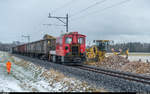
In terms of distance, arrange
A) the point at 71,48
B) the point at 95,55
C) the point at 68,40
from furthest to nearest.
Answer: the point at 95,55 < the point at 68,40 < the point at 71,48

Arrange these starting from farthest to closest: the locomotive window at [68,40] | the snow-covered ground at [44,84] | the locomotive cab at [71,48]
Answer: the locomotive window at [68,40], the locomotive cab at [71,48], the snow-covered ground at [44,84]

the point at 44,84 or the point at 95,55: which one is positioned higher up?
the point at 95,55

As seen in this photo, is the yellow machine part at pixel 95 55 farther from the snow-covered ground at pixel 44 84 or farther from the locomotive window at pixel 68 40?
the snow-covered ground at pixel 44 84

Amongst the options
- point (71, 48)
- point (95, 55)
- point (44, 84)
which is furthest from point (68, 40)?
point (44, 84)

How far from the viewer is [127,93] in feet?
27.0

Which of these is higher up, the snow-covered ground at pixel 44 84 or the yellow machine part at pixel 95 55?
the yellow machine part at pixel 95 55

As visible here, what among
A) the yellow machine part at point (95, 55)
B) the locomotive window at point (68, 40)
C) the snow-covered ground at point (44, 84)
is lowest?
the snow-covered ground at point (44, 84)

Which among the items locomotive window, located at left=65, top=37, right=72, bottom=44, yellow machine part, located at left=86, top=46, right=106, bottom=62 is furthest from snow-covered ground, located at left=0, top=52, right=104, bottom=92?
yellow machine part, located at left=86, top=46, right=106, bottom=62

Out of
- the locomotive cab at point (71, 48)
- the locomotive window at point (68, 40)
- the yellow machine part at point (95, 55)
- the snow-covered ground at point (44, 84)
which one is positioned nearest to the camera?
the snow-covered ground at point (44, 84)

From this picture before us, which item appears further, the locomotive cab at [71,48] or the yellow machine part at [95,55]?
the yellow machine part at [95,55]

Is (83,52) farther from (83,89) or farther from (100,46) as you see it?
(83,89)

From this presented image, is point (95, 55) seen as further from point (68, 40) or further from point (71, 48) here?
point (68, 40)

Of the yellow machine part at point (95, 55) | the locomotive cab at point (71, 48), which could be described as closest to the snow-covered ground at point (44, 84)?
the locomotive cab at point (71, 48)

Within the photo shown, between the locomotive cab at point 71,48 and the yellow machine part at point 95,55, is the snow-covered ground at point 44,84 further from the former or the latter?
the yellow machine part at point 95,55
